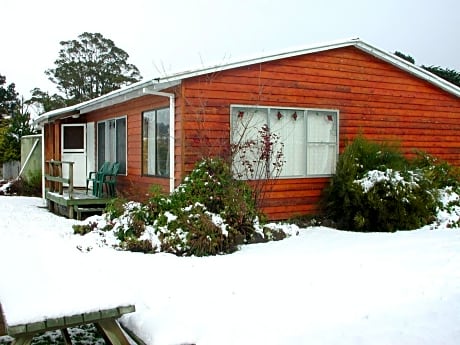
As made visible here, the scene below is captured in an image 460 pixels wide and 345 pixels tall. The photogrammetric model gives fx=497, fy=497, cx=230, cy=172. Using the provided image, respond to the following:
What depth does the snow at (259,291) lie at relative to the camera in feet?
11.9

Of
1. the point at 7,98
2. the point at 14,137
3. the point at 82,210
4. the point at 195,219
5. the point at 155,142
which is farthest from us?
the point at 7,98

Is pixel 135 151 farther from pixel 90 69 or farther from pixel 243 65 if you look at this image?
pixel 90 69

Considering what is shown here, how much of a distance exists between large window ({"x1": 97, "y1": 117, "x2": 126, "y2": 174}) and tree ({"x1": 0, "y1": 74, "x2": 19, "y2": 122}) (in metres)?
33.7

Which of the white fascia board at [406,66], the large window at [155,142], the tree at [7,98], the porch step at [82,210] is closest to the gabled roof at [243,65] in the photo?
the white fascia board at [406,66]

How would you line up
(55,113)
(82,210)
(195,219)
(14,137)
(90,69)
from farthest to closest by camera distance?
(90,69) < (14,137) < (55,113) < (82,210) < (195,219)

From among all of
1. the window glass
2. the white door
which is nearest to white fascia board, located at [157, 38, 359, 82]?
the window glass

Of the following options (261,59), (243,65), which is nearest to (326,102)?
(261,59)

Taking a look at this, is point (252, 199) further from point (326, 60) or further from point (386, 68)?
point (386, 68)

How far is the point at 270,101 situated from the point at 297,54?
103cm

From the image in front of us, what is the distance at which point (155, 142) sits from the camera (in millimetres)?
9383

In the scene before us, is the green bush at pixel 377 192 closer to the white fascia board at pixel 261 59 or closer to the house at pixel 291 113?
the house at pixel 291 113

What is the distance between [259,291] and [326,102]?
547 centimetres

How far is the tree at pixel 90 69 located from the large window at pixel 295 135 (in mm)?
28478

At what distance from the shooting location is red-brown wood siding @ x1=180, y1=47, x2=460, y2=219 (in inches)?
324
